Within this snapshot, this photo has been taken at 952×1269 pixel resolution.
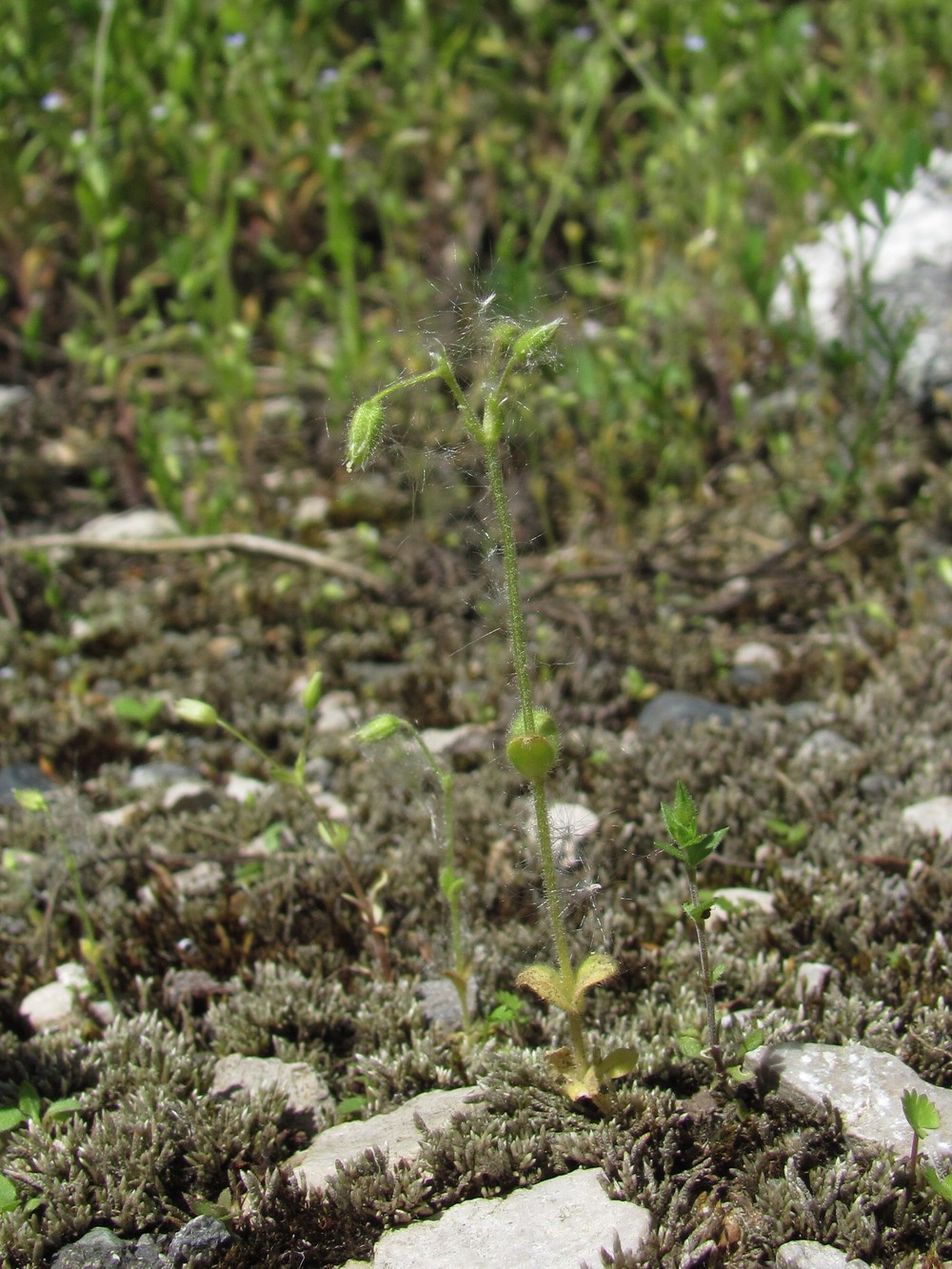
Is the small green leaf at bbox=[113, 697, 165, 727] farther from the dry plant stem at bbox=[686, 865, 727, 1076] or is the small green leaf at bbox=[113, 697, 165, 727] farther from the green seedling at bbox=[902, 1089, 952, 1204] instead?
the green seedling at bbox=[902, 1089, 952, 1204]

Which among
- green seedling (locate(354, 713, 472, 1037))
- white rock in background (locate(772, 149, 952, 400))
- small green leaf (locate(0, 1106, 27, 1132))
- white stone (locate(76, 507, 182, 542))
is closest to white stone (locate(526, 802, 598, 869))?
green seedling (locate(354, 713, 472, 1037))

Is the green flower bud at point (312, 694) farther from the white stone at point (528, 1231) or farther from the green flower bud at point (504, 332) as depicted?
the white stone at point (528, 1231)

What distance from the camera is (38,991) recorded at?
8.40ft

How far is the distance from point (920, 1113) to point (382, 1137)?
91 centimetres

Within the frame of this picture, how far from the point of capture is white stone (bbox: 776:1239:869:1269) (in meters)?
1.77

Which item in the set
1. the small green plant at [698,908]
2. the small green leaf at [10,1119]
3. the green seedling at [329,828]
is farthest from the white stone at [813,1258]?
the small green leaf at [10,1119]

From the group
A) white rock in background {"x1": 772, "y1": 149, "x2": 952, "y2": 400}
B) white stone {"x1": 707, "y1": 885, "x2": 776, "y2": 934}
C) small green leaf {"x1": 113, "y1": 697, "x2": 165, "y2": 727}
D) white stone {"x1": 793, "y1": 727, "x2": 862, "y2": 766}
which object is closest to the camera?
white stone {"x1": 707, "y1": 885, "x2": 776, "y2": 934}

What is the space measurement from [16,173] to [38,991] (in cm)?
395

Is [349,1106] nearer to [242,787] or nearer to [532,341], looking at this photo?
[242,787]

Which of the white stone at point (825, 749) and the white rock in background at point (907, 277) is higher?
the white rock in background at point (907, 277)

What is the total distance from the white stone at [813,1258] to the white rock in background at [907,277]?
3177 mm

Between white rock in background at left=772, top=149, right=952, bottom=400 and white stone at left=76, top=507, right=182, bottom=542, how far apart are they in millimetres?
2458

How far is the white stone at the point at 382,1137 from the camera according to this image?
203 cm

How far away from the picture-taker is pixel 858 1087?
1984mm
